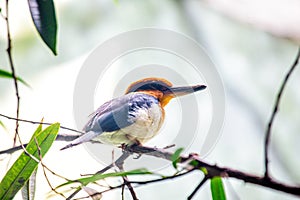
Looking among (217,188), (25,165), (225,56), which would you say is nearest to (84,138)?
(25,165)

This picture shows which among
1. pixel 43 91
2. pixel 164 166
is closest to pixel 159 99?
pixel 164 166

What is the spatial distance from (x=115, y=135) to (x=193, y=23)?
1.99 m

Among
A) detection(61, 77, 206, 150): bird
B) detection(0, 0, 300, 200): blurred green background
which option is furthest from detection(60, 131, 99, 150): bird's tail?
detection(0, 0, 300, 200): blurred green background

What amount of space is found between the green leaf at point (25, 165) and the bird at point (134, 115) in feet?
0.10

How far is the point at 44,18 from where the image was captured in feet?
2.20

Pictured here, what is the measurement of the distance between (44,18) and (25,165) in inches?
7.4

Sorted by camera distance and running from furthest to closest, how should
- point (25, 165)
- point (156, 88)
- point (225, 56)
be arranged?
point (225, 56), point (156, 88), point (25, 165)

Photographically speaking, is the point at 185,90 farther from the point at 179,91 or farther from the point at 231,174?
the point at 231,174

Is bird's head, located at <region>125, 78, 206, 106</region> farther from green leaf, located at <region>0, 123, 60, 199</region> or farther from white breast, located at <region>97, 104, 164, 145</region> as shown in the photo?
green leaf, located at <region>0, 123, 60, 199</region>

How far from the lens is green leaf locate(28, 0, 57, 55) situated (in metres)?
0.66

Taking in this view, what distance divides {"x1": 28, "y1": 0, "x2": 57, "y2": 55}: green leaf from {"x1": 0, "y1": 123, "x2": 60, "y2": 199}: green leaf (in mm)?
117

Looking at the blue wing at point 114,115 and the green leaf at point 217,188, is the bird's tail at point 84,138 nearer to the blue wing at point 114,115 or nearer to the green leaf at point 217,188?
the blue wing at point 114,115

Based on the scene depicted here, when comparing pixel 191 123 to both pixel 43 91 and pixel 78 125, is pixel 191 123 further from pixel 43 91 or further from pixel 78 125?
pixel 43 91

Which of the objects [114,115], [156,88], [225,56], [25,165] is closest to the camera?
[25,165]
